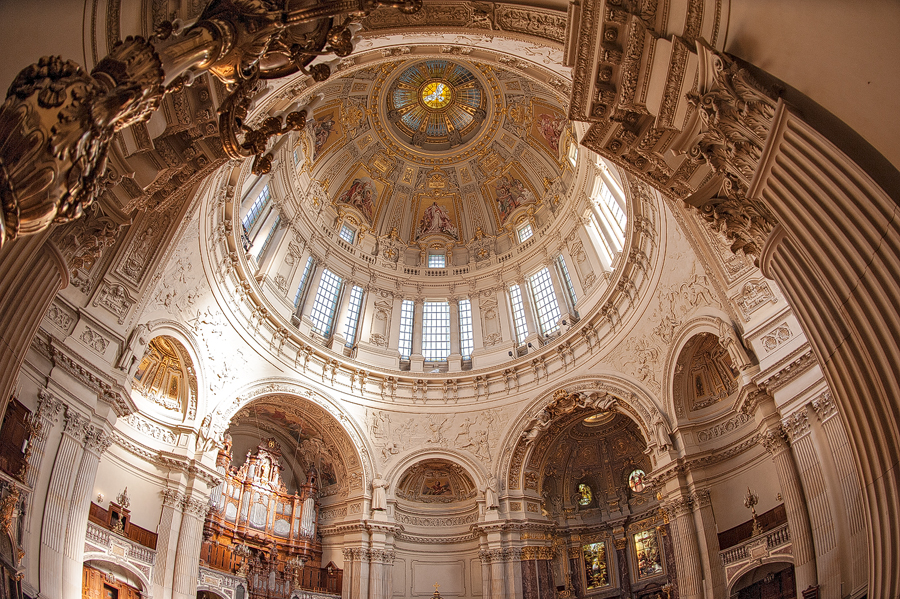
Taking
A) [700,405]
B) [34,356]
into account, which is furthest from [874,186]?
[34,356]

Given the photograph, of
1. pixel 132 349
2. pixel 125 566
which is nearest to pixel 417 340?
pixel 132 349

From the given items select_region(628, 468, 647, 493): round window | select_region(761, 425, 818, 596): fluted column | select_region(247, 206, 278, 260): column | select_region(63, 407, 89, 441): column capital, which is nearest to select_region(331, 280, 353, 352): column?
select_region(247, 206, 278, 260): column

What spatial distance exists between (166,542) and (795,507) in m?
16.2

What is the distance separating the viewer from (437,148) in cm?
3102

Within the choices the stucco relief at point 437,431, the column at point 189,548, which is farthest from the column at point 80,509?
the stucco relief at point 437,431

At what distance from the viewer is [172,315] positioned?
17.7 meters

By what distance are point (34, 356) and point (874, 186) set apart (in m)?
14.7

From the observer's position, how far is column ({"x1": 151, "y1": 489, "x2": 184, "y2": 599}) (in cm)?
1588

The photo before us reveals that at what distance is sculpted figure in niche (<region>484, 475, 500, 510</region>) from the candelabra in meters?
17.9

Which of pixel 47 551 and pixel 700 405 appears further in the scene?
pixel 700 405

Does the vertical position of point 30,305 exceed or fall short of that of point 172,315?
it falls short

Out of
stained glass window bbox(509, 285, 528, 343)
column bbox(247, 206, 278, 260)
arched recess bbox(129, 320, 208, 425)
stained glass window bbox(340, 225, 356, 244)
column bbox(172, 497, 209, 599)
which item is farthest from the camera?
stained glass window bbox(340, 225, 356, 244)

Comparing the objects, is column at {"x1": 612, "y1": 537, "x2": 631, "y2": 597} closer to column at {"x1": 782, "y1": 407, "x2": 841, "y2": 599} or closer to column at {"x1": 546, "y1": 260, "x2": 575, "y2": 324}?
column at {"x1": 546, "y1": 260, "x2": 575, "y2": 324}

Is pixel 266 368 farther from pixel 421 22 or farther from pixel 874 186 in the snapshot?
pixel 874 186
